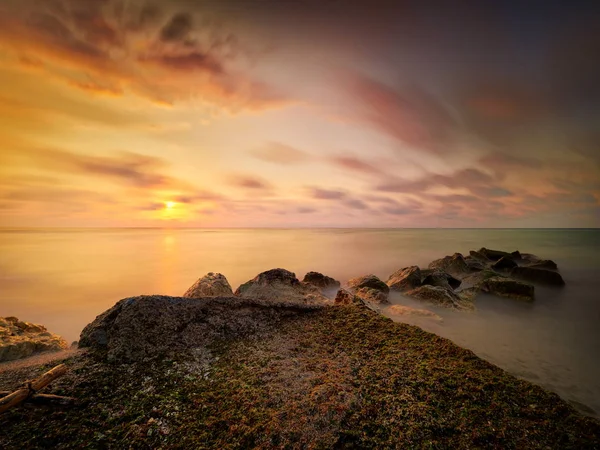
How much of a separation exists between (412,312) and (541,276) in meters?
12.5

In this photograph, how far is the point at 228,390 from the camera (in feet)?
12.9

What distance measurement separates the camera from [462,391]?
3.82m

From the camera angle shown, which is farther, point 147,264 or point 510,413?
point 147,264

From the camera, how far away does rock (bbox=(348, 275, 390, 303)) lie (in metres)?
12.1

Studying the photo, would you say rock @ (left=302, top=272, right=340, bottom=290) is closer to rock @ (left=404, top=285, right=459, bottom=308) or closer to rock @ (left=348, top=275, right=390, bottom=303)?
rock @ (left=348, top=275, right=390, bottom=303)

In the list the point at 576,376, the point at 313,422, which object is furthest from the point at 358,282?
the point at 313,422

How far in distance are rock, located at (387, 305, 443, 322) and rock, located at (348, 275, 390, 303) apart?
106 centimetres

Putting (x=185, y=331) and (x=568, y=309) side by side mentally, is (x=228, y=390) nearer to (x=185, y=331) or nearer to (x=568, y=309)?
(x=185, y=331)

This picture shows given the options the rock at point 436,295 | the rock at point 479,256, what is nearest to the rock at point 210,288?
the rock at point 436,295

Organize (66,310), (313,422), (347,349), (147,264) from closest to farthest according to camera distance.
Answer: (313,422) → (347,349) → (66,310) → (147,264)

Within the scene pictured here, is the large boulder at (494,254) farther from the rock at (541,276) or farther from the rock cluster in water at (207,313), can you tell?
the rock cluster in water at (207,313)

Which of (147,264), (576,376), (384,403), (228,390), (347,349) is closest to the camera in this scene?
(384,403)

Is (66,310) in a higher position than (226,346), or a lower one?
lower

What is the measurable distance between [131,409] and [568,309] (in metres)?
17.2
